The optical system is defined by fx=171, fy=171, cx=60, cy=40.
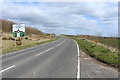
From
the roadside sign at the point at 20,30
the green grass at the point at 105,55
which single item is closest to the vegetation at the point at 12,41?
the roadside sign at the point at 20,30

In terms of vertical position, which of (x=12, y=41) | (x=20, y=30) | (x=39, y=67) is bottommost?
(x=39, y=67)

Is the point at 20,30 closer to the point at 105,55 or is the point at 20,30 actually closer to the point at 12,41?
the point at 12,41

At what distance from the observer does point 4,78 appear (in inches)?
316

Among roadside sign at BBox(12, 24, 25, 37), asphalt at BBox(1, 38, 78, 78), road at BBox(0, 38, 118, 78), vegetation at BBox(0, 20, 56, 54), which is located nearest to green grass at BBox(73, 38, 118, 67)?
road at BBox(0, 38, 118, 78)

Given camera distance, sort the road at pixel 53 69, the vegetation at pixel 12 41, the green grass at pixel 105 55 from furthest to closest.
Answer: the vegetation at pixel 12 41, the green grass at pixel 105 55, the road at pixel 53 69

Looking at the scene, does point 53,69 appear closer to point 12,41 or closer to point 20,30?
point 20,30

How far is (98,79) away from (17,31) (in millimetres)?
30274

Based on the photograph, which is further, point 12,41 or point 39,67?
point 12,41

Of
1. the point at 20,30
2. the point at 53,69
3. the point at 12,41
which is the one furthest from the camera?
the point at 12,41

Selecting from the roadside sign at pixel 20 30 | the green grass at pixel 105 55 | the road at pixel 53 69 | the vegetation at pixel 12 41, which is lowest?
the road at pixel 53 69

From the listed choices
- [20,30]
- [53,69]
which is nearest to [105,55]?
[53,69]

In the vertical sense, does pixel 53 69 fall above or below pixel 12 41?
below

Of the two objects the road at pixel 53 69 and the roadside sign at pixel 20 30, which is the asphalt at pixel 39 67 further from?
the roadside sign at pixel 20 30

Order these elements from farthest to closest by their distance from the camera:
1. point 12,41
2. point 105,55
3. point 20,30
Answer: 1. point 12,41
2. point 20,30
3. point 105,55
